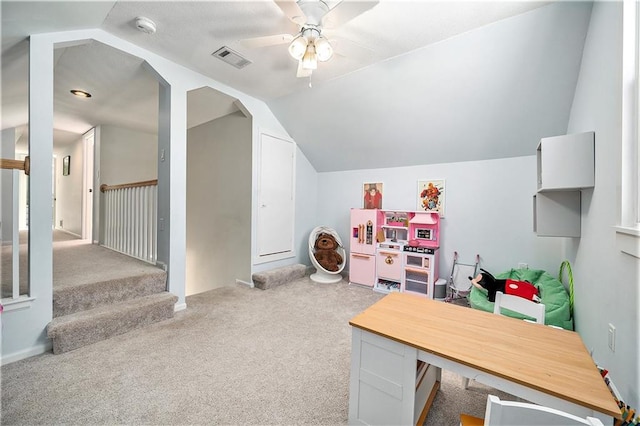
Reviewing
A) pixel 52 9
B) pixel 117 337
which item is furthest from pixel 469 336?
pixel 52 9

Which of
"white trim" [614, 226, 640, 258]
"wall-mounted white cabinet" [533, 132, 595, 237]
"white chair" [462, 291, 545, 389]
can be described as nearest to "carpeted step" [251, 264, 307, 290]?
"white chair" [462, 291, 545, 389]

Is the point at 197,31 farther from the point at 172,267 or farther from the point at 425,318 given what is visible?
the point at 425,318

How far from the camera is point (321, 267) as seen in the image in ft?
13.2

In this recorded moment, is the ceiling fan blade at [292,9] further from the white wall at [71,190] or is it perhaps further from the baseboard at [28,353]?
the white wall at [71,190]

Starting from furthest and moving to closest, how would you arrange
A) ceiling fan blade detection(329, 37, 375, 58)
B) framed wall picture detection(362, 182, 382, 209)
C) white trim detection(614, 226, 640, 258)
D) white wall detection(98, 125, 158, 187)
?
white wall detection(98, 125, 158, 187) < framed wall picture detection(362, 182, 382, 209) < ceiling fan blade detection(329, 37, 375, 58) < white trim detection(614, 226, 640, 258)

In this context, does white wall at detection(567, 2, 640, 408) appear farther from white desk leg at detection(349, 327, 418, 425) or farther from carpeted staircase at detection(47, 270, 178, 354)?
carpeted staircase at detection(47, 270, 178, 354)

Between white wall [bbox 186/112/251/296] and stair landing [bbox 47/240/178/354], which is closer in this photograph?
stair landing [bbox 47/240/178/354]

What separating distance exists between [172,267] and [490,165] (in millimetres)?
3986

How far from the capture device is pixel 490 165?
3271mm

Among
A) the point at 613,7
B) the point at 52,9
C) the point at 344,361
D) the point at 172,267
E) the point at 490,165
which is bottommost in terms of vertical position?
the point at 344,361

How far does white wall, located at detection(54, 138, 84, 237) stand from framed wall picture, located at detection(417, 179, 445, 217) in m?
6.16

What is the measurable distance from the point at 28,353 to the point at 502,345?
3.17 meters

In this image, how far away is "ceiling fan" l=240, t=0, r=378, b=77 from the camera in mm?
1693

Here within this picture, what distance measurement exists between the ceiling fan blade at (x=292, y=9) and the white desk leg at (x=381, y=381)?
80.2 inches
